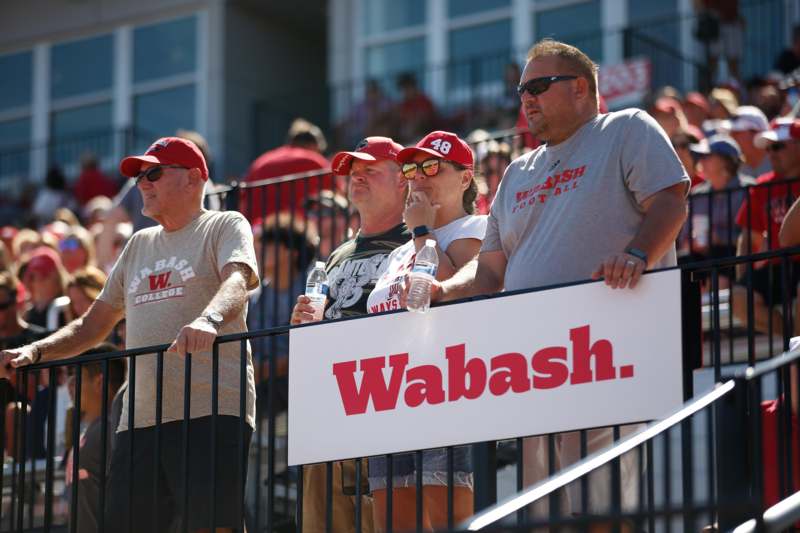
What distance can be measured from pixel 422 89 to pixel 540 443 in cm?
1318

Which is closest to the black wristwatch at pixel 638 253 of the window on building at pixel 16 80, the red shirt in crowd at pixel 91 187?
the red shirt in crowd at pixel 91 187

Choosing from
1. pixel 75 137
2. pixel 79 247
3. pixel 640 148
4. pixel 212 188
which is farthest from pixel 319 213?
pixel 75 137

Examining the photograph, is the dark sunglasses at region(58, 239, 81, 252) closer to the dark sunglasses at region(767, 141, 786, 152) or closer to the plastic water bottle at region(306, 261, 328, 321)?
the plastic water bottle at region(306, 261, 328, 321)

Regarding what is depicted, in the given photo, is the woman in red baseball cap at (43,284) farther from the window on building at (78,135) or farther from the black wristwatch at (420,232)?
the window on building at (78,135)

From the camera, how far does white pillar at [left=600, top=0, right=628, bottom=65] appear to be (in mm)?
16766

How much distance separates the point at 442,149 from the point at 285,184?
3.85 meters

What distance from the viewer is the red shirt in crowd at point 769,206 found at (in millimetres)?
8070

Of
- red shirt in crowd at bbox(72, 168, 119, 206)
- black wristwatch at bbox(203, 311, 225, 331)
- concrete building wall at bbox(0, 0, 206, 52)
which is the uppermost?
concrete building wall at bbox(0, 0, 206, 52)

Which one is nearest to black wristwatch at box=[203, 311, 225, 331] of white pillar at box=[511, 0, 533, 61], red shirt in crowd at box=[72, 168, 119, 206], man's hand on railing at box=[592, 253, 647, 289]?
man's hand on railing at box=[592, 253, 647, 289]

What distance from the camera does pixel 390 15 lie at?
1948 cm

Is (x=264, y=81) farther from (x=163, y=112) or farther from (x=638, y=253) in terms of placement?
(x=638, y=253)

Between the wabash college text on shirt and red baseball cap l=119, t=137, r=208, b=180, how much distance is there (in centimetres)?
28

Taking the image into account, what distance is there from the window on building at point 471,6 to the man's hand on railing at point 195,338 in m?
13.2

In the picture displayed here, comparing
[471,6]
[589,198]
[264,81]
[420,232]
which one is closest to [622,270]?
[589,198]
